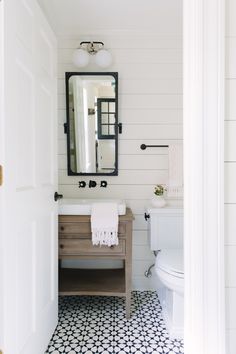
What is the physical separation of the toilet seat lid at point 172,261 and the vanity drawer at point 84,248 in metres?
0.30

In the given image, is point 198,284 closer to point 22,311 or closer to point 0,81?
point 22,311

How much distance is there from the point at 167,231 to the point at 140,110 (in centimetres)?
111

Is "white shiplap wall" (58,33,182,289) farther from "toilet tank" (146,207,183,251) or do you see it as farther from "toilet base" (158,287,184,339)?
"toilet base" (158,287,184,339)

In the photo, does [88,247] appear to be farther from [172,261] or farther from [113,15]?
[113,15]

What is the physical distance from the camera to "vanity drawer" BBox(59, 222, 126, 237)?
6.85 ft

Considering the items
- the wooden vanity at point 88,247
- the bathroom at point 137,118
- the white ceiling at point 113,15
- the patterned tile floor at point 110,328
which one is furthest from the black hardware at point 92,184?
the white ceiling at point 113,15

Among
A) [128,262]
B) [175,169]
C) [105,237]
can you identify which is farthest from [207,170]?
[175,169]

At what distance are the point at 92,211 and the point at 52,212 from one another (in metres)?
0.31

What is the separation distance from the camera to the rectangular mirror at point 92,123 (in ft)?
8.23

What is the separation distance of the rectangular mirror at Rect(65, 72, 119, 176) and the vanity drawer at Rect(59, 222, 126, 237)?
593 millimetres

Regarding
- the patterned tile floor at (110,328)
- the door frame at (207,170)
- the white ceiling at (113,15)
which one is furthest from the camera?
the white ceiling at (113,15)

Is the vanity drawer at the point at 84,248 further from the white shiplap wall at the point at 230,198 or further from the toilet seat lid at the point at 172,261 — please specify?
the white shiplap wall at the point at 230,198

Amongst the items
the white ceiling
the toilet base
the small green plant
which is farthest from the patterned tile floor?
the white ceiling

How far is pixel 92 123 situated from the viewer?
2529mm
